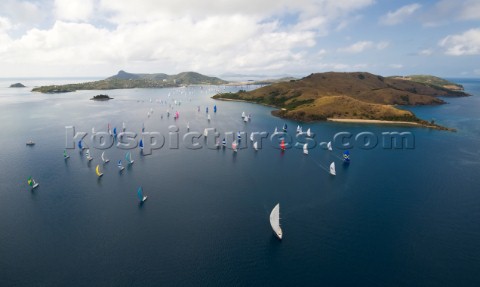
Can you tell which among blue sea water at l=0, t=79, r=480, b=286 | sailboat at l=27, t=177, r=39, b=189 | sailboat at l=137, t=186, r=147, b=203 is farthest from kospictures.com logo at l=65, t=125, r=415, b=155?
sailboat at l=137, t=186, r=147, b=203

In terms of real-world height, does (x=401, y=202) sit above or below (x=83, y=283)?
above

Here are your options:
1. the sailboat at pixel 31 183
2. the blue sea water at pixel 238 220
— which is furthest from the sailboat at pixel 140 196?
the sailboat at pixel 31 183

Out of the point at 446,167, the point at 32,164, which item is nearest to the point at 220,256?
the point at 32,164

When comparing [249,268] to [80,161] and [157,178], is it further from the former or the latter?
[80,161]

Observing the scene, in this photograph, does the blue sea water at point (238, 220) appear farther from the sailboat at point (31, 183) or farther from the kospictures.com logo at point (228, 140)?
the kospictures.com logo at point (228, 140)

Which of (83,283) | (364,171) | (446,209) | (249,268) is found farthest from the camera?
(364,171)

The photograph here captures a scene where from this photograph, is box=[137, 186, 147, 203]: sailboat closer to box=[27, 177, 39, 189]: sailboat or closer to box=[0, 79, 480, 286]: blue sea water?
box=[0, 79, 480, 286]: blue sea water

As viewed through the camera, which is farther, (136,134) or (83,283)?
(136,134)
